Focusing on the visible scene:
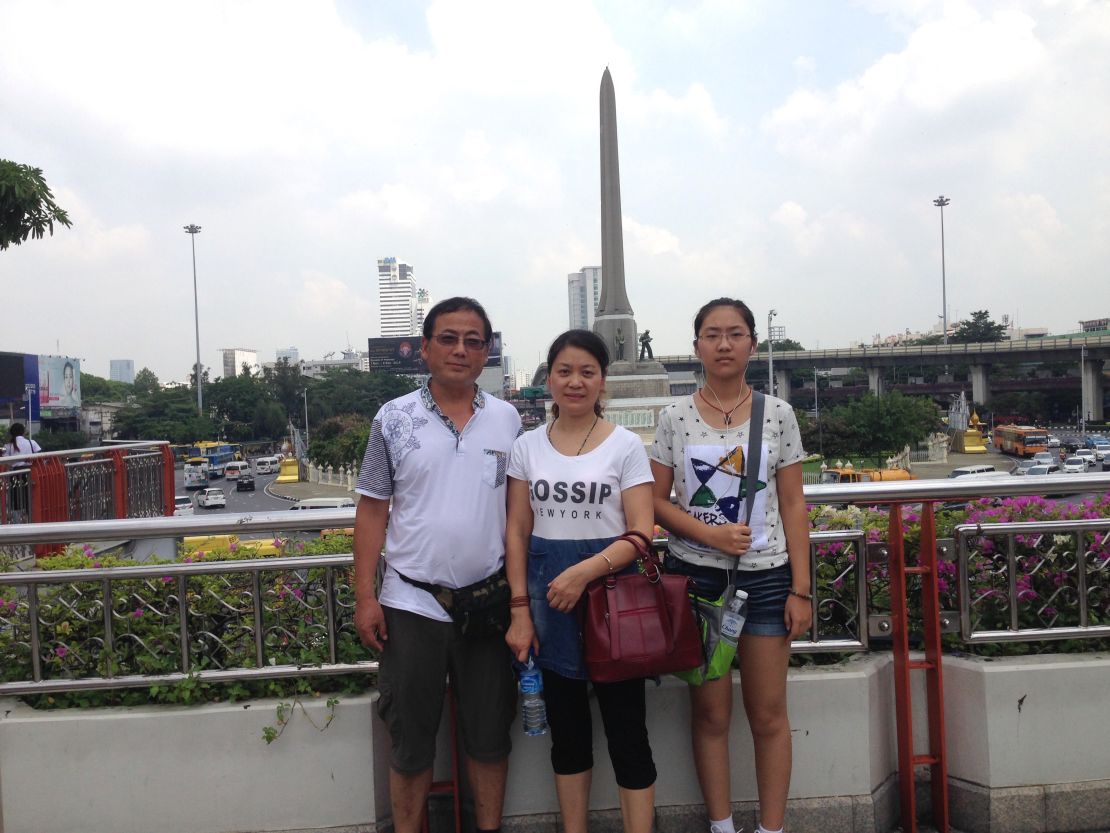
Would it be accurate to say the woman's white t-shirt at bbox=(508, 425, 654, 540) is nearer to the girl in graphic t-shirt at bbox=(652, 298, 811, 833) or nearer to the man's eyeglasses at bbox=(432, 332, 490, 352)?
the girl in graphic t-shirt at bbox=(652, 298, 811, 833)

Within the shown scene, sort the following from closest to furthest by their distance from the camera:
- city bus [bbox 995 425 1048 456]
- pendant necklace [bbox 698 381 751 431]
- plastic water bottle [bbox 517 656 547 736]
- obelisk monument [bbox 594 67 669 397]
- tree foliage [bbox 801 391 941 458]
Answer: plastic water bottle [bbox 517 656 547 736] → pendant necklace [bbox 698 381 751 431] → obelisk monument [bbox 594 67 669 397] → tree foliage [bbox 801 391 941 458] → city bus [bbox 995 425 1048 456]

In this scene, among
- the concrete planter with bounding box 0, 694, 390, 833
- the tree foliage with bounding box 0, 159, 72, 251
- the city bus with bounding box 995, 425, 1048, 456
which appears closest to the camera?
the concrete planter with bounding box 0, 694, 390, 833

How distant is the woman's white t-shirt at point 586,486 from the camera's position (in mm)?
1931

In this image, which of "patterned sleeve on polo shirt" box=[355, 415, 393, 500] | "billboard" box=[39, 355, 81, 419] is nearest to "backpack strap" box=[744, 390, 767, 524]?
"patterned sleeve on polo shirt" box=[355, 415, 393, 500]

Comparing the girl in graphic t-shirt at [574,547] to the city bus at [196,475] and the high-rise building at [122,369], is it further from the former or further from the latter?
the high-rise building at [122,369]

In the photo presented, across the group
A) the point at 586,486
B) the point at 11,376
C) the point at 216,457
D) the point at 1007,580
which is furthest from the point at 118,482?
the point at 216,457

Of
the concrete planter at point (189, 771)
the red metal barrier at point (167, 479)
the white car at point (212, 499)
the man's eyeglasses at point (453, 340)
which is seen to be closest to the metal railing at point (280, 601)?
the concrete planter at point (189, 771)

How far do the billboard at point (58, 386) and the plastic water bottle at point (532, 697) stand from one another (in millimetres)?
40100

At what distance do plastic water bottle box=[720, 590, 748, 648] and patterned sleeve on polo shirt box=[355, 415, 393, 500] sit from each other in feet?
2.88

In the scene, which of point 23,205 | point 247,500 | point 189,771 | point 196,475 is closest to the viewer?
point 189,771

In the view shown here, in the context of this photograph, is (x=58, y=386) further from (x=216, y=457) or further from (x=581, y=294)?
(x=581, y=294)

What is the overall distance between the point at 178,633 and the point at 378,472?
912 mm

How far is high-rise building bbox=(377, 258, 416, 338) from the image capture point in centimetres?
13962

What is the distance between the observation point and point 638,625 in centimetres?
187
